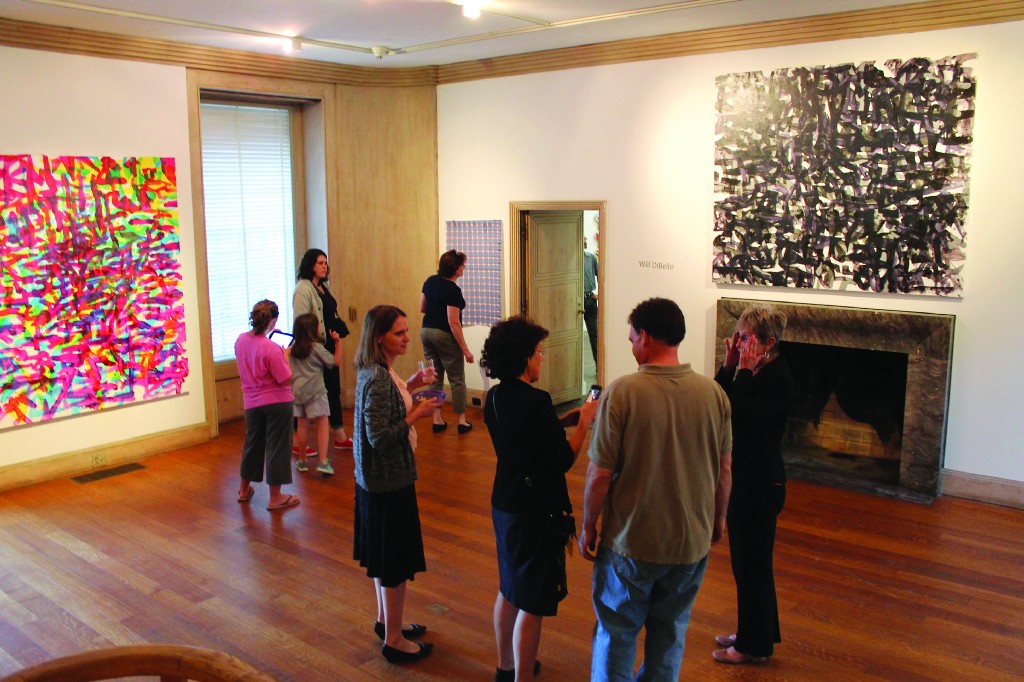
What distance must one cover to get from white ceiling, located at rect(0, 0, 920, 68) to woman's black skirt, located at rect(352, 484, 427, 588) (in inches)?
137

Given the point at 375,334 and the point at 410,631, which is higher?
the point at 375,334

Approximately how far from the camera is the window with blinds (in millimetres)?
7707

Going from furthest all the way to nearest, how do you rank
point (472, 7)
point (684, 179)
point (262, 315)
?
point (684, 179) < point (472, 7) < point (262, 315)

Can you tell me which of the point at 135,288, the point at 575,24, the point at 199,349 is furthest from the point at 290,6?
the point at 199,349

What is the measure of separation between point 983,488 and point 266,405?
4799 mm

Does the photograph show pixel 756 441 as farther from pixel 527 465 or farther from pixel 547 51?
pixel 547 51

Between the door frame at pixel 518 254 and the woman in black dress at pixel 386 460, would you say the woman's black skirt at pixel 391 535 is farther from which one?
the door frame at pixel 518 254

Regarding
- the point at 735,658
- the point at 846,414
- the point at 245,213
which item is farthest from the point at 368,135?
the point at 735,658

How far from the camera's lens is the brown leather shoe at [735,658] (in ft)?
12.2

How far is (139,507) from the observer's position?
572cm

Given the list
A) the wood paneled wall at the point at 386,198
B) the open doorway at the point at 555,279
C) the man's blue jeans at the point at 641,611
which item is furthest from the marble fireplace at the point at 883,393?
the man's blue jeans at the point at 641,611

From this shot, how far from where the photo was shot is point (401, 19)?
6.23 m

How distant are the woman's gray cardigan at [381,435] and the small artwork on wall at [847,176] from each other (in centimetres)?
385

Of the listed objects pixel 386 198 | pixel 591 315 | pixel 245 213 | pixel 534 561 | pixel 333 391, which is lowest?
pixel 333 391
